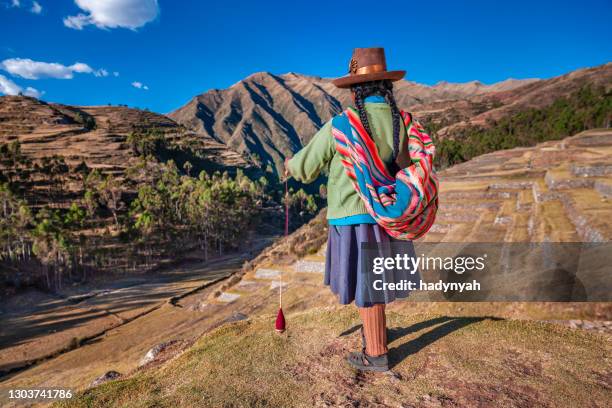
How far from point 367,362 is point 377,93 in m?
Result: 3.20

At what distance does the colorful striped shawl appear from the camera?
364 centimetres

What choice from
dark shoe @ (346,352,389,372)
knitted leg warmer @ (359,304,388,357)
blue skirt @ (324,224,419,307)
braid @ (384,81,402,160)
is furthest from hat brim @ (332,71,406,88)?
dark shoe @ (346,352,389,372)

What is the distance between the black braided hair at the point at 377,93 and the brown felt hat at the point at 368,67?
8 centimetres

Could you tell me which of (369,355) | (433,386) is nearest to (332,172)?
(369,355)

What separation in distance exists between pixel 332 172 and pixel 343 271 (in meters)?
1.16

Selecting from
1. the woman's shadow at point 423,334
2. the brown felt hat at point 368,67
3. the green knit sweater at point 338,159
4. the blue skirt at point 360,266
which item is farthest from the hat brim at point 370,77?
the woman's shadow at point 423,334

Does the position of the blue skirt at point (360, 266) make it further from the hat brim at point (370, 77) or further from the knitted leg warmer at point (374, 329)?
the hat brim at point (370, 77)

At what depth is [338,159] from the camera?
408 cm

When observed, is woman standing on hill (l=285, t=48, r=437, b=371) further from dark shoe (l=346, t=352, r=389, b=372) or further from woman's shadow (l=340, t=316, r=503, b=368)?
woman's shadow (l=340, t=316, r=503, b=368)

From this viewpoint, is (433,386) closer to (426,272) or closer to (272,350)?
(272,350)

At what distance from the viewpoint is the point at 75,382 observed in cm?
1642

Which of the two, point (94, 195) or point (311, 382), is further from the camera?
point (94, 195)

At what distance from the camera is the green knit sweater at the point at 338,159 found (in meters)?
3.95

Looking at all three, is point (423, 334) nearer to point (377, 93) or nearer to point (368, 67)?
point (377, 93)
